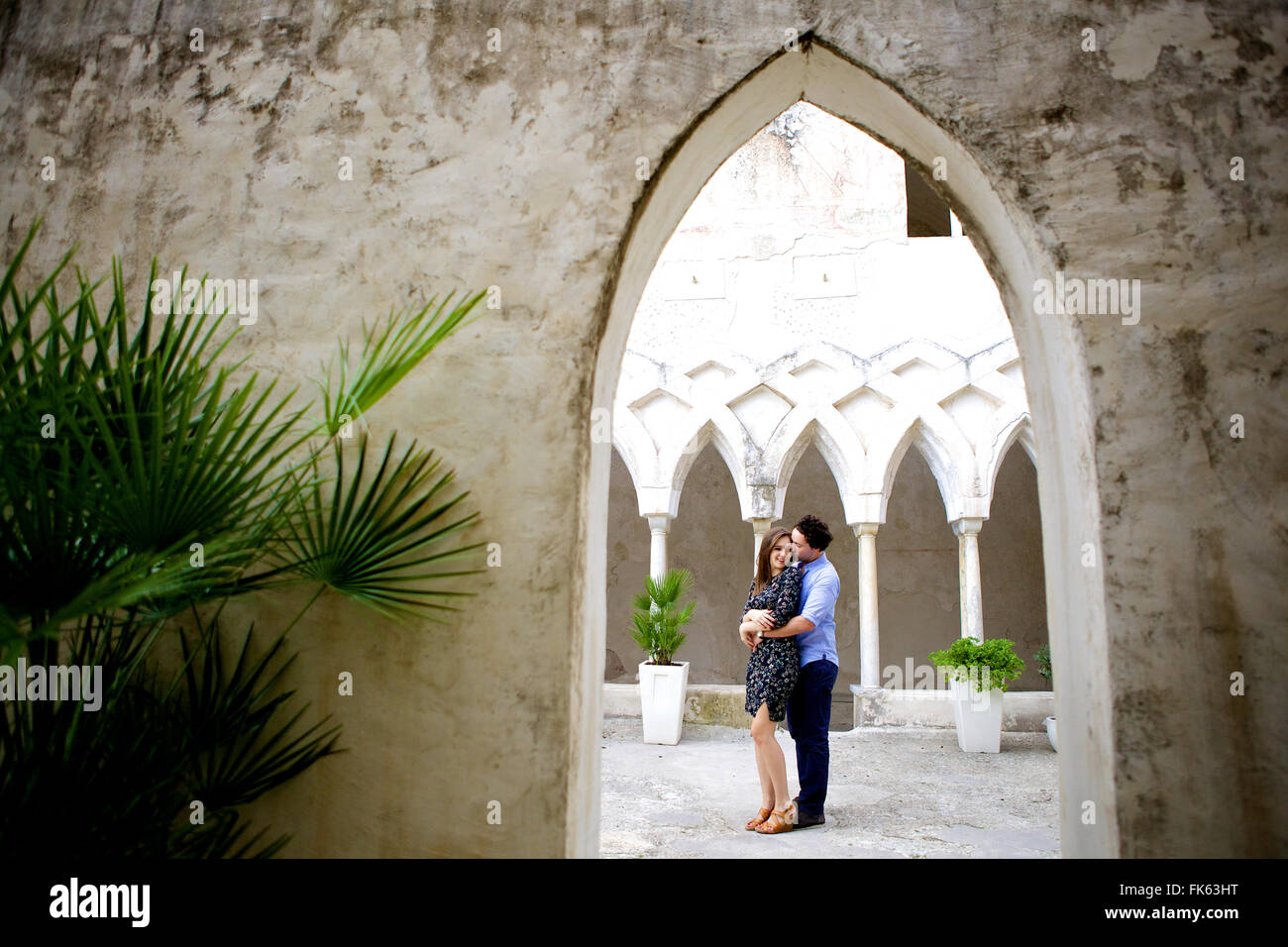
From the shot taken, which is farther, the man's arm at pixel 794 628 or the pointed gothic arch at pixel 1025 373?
the man's arm at pixel 794 628

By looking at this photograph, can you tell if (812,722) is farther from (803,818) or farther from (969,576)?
(969,576)

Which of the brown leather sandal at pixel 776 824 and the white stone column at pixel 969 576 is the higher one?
the white stone column at pixel 969 576

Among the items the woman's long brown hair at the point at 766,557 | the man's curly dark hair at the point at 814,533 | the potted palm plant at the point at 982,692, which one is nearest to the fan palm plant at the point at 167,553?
the man's curly dark hair at the point at 814,533

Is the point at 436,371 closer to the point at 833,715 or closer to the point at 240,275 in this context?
the point at 240,275

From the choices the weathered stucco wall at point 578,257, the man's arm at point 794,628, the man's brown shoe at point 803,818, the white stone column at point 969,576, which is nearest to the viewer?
the weathered stucco wall at point 578,257

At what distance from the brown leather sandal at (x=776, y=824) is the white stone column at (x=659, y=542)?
489 centimetres

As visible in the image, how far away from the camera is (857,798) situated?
5574 mm

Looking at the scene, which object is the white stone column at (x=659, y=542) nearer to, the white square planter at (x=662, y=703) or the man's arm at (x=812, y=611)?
the white square planter at (x=662, y=703)

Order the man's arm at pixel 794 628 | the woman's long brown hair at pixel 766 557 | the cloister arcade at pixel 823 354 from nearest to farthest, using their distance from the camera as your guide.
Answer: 1. the man's arm at pixel 794 628
2. the woman's long brown hair at pixel 766 557
3. the cloister arcade at pixel 823 354

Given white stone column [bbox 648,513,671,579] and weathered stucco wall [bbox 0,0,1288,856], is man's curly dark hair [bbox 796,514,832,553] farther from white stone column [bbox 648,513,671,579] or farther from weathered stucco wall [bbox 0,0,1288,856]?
white stone column [bbox 648,513,671,579]

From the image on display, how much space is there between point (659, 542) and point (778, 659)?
544 cm

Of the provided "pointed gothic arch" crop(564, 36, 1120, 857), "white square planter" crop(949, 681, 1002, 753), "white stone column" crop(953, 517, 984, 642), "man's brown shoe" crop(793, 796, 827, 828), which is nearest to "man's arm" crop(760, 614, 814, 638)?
"man's brown shoe" crop(793, 796, 827, 828)

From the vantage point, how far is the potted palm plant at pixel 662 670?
27.0ft
